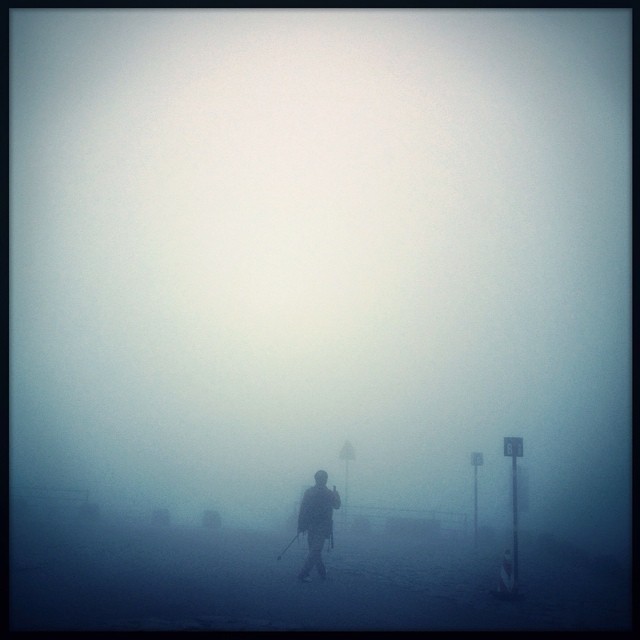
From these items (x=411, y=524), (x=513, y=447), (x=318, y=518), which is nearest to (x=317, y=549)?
(x=318, y=518)

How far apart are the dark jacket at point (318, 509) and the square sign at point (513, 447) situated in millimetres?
3057

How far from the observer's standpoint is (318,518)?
38.3ft

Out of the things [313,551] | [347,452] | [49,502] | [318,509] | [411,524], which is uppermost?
[318,509]

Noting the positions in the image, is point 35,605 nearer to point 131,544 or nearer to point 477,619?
point 477,619

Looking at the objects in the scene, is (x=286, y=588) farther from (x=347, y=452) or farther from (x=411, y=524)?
(x=411, y=524)

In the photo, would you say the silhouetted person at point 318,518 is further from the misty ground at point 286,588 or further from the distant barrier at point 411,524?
the distant barrier at point 411,524

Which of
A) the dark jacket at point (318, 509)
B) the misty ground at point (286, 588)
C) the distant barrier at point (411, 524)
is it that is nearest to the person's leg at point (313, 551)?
the dark jacket at point (318, 509)

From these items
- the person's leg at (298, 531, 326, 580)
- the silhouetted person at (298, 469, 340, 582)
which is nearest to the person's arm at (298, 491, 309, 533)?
the silhouetted person at (298, 469, 340, 582)

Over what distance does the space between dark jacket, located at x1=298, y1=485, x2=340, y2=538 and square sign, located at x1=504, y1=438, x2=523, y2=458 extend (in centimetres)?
306

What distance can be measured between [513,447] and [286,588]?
4.49 m

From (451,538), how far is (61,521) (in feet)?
43.1

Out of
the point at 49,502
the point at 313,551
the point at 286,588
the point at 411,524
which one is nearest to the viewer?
the point at 286,588

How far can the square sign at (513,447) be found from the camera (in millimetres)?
11617
